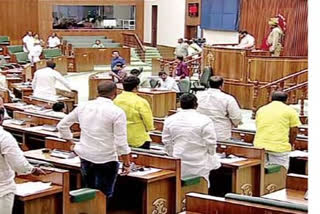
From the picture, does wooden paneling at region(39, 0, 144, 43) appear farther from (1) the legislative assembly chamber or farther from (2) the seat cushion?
(2) the seat cushion

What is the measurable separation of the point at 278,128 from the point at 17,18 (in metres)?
20.2

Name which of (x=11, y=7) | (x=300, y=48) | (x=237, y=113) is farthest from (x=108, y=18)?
(x=237, y=113)

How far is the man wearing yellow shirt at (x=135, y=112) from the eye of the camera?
5.21 m

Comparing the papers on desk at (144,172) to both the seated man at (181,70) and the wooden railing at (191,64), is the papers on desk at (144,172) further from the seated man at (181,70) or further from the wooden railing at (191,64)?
the wooden railing at (191,64)

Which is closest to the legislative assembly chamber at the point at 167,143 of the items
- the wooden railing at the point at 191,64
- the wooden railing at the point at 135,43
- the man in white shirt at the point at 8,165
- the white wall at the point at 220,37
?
the man in white shirt at the point at 8,165

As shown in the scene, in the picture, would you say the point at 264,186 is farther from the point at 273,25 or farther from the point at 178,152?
the point at 273,25

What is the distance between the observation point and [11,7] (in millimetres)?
23844

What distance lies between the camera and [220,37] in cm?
1902

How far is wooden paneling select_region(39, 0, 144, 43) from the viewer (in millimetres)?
24094

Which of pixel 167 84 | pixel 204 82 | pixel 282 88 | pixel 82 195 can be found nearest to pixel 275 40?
pixel 282 88

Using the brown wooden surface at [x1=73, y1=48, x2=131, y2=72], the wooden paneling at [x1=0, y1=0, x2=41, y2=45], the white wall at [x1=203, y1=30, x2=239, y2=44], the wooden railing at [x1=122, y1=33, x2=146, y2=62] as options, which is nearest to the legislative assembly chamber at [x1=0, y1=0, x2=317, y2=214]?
the white wall at [x1=203, y1=30, x2=239, y2=44]

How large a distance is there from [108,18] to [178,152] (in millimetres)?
21602

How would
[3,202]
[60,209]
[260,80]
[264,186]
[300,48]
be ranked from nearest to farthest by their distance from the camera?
[3,202] → [60,209] → [264,186] → [260,80] → [300,48]

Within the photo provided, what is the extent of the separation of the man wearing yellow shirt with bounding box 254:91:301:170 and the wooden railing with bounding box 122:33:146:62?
17.8 m
